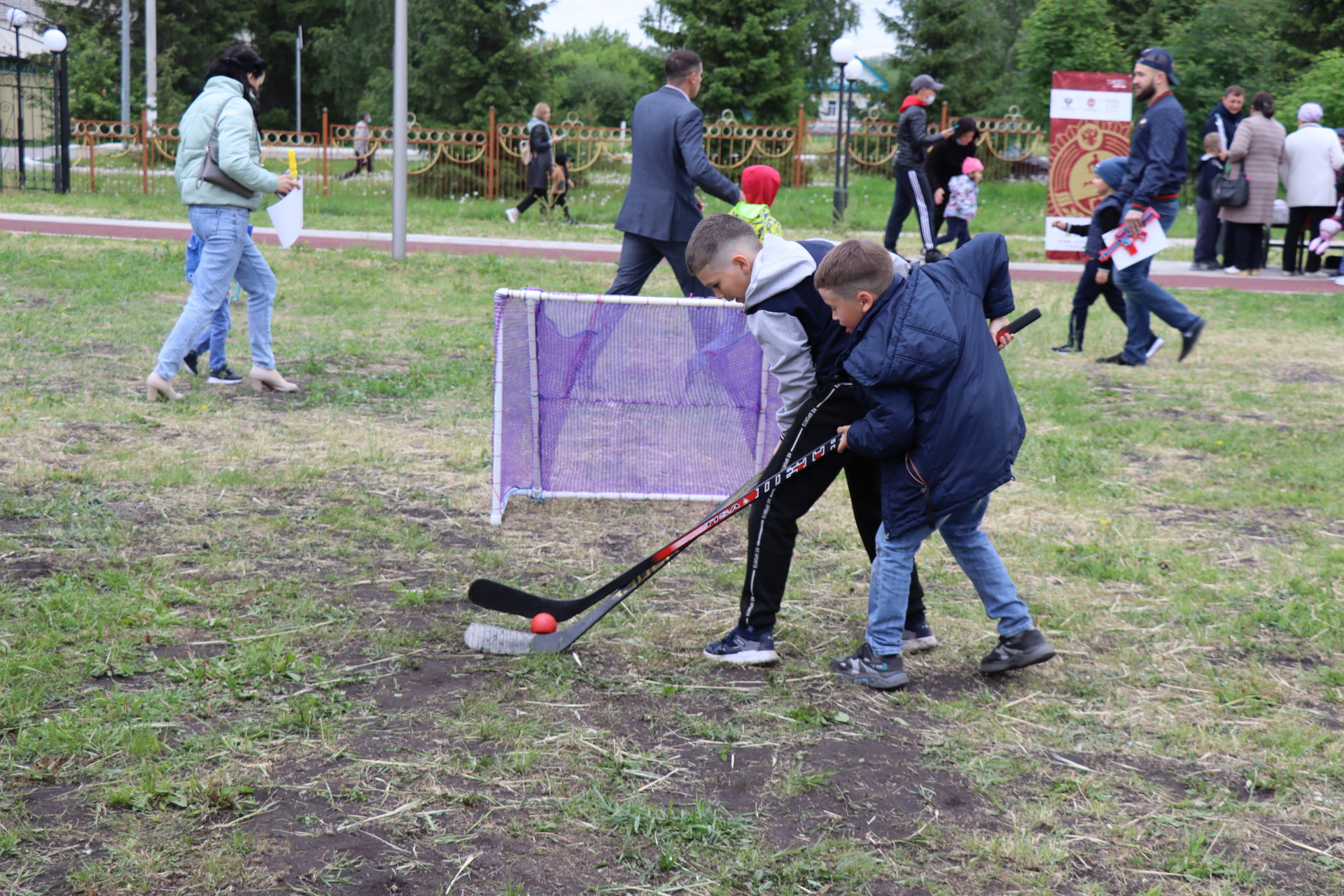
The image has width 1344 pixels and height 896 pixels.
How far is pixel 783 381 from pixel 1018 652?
1.08 m

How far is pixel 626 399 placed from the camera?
5.25 metres

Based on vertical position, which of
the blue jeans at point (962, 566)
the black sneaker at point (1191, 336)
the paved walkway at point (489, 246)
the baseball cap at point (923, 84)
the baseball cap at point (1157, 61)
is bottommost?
the blue jeans at point (962, 566)

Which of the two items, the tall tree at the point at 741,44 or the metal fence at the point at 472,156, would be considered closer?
the metal fence at the point at 472,156

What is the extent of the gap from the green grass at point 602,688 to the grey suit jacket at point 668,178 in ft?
4.71

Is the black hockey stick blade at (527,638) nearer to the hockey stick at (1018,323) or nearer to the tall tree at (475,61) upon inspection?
the hockey stick at (1018,323)

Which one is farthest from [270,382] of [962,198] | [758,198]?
[962,198]

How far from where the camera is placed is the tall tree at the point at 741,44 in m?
27.6

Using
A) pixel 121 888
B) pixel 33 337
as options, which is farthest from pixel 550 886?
pixel 33 337

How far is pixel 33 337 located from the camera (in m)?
8.22

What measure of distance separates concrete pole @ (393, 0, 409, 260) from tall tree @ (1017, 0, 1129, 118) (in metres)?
14.8

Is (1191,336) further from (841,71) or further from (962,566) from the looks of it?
(841,71)

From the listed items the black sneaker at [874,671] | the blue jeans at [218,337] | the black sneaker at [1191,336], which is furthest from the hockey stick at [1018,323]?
the blue jeans at [218,337]

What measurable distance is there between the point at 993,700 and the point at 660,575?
143 cm

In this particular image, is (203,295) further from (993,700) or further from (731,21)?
(731,21)
